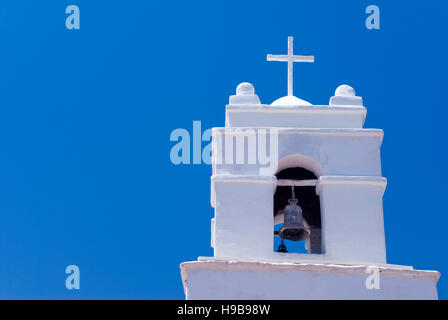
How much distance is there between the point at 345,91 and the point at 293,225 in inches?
89.0

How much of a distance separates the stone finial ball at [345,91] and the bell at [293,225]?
1.83 m

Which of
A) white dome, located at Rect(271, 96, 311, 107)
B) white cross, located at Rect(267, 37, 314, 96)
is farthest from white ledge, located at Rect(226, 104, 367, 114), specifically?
white cross, located at Rect(267, 37, 314, 96)

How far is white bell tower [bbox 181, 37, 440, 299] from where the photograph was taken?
13500mm

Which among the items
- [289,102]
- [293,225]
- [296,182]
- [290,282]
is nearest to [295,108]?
[289,102]

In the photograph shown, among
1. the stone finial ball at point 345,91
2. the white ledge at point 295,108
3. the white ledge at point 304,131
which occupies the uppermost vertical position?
the stone finial ball at point 345,91

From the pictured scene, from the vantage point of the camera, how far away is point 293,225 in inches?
598

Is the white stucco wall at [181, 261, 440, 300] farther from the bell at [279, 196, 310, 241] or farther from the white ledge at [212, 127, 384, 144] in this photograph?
the white ledge at [212, 127, 384, 144]

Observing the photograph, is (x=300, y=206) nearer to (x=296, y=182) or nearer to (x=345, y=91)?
(x=296, y=182)

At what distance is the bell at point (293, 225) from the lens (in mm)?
15219

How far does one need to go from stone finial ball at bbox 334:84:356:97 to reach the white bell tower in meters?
0.01

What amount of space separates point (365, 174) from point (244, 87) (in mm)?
2150

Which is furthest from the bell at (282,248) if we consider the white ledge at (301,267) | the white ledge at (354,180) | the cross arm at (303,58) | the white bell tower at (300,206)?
the cross arm at (303,58)

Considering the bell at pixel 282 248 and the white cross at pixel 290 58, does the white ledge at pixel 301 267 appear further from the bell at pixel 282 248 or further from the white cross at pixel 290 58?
the white cross at pixel 290 58
